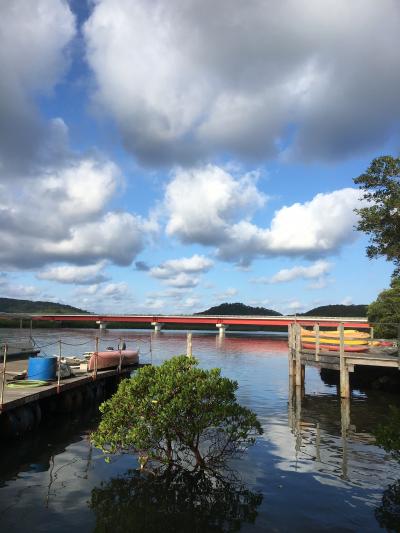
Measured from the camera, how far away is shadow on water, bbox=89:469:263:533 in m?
9.47

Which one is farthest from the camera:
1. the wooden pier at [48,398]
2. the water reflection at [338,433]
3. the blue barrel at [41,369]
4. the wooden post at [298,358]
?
the wooden post at [298,358]

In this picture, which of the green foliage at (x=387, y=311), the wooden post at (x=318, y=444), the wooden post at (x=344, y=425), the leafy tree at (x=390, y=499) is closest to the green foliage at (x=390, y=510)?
the leafy tree at (x=390, y=499)

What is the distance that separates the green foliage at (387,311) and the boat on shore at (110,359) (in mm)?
20277

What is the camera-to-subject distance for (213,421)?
446 inches

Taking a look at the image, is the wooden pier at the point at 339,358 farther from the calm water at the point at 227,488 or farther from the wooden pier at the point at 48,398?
the wooden pier at the point at 48,398

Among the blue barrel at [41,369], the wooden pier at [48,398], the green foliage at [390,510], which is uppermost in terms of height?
the blue barrel at [41,369]

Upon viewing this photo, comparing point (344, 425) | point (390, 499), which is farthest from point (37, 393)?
point (344, 425)

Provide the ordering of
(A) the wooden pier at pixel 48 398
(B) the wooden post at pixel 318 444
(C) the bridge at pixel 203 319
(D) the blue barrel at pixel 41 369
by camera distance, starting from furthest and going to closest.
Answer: (C) the bridge at pixel 203 319 → (D) the blue barrel at pixel 41 369 → (A) the wooden pier at pixel 48 398 → (B) the wooden post at pixel 318 444

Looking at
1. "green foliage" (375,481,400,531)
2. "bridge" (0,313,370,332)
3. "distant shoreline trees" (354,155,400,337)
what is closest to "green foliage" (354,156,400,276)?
"distant shoreline trees" (354,155,400,337)

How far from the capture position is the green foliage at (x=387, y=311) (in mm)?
37062

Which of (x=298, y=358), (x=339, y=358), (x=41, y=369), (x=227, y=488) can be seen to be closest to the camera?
(x=227, y=488)

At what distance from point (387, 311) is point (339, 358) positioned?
16894 millimetres

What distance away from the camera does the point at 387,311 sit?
3859 cm

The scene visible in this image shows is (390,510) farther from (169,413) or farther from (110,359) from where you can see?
(110,359)
